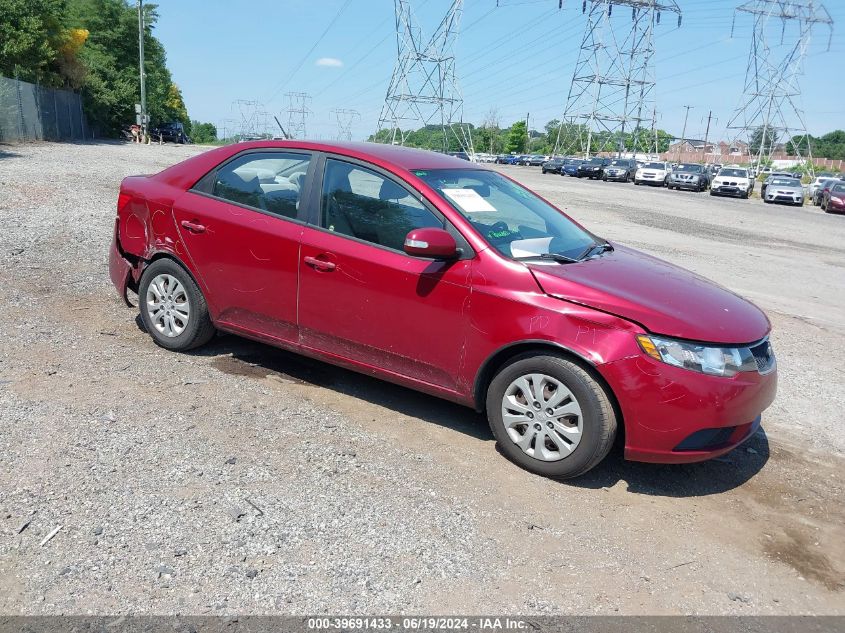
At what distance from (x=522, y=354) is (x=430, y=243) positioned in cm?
80

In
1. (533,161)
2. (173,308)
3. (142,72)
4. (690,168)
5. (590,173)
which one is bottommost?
(533,161)

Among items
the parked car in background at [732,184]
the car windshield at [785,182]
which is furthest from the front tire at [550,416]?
the parked car in background at [732,184]

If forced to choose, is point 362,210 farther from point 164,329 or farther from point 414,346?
point 164,329

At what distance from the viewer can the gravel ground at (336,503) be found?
2.98 meters

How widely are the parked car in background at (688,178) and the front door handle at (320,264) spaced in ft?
136

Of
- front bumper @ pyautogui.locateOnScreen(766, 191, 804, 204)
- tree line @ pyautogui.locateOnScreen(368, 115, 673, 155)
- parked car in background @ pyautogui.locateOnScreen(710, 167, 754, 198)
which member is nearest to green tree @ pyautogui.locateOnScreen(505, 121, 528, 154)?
tree line @ pyautogui.locateOnScreen(368, 115, 673, 155)

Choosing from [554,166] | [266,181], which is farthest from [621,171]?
[266,181]

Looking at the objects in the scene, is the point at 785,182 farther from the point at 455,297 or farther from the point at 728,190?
the point at 455,297

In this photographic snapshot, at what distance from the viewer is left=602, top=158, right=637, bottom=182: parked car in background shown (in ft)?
163

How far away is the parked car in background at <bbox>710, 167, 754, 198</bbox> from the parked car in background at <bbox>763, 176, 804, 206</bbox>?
200 centimetres

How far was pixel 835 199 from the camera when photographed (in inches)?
1195

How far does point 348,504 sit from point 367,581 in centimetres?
61

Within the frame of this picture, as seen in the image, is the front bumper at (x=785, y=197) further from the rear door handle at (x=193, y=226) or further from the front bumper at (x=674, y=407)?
the rear door handle at (x=193, y=226)

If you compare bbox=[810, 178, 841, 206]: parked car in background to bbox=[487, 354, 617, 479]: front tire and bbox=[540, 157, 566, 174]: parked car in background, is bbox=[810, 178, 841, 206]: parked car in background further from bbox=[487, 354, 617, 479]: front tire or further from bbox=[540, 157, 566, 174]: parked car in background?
bbox=[487, 354, 617, 479]: front tire
